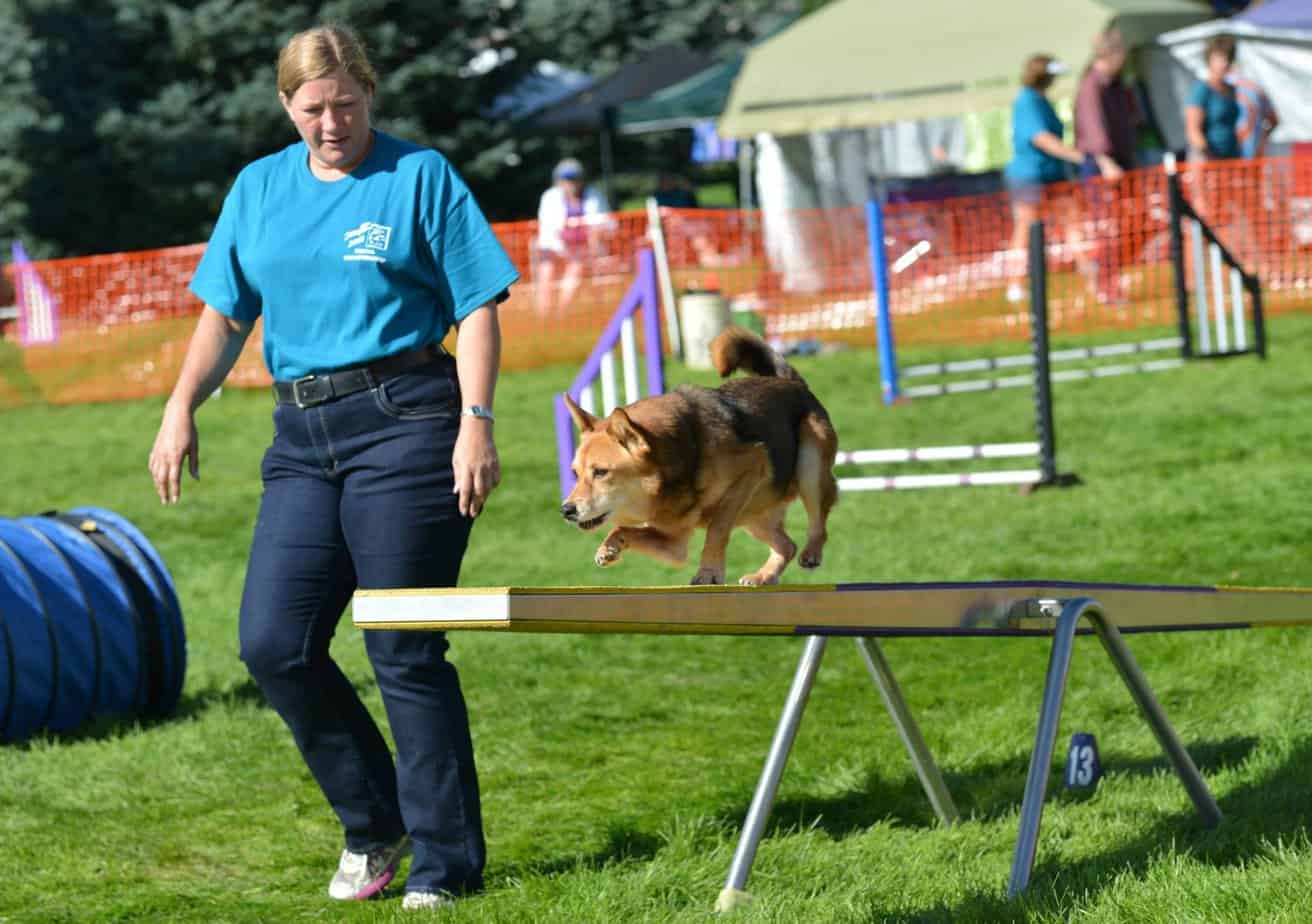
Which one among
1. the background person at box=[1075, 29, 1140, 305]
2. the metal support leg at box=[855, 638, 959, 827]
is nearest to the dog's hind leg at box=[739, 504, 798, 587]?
the metal support leg at box=[855, 638, 959, 827]

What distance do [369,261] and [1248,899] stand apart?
7.46 ft

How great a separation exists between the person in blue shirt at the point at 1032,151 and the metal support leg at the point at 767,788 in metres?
10.6

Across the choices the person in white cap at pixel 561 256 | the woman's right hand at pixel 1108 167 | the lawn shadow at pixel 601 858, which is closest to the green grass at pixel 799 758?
the lawn shadow at pixel 601 858

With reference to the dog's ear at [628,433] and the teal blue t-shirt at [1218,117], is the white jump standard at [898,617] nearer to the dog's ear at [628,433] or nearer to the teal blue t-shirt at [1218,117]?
the dog's ear at [628,433]

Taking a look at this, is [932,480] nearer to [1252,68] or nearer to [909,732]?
[909,732]

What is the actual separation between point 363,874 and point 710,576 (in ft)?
4.82

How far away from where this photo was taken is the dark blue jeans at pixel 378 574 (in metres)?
4.20

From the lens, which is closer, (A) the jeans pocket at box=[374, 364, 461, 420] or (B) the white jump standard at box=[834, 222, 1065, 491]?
(A) the jeans pocket at box=[374, 364, 461, 420]

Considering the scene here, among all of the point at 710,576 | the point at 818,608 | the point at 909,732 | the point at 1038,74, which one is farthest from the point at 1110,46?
the point at 818,608

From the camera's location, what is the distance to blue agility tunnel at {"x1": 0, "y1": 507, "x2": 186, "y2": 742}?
6406mm

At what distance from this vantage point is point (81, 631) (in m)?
6.58

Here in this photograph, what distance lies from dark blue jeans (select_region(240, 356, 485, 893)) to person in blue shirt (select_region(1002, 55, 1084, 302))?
1098 cm

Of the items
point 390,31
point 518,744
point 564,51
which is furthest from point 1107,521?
point 564,51

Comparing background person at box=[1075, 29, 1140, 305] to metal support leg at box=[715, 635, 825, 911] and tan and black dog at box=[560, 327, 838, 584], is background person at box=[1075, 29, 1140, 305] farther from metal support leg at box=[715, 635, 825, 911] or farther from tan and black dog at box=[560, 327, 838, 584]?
tan and black dog at box=[560, 327, 838, 584]
